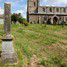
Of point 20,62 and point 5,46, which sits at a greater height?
point 5,46

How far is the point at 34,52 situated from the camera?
21.4 meters

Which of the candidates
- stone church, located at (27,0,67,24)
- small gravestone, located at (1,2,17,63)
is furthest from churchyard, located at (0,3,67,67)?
stone church, located at (27,0,67,24)

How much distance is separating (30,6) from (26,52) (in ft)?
186

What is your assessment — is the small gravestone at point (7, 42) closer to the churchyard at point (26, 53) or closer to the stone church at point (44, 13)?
the churchyard at point (26, 53)

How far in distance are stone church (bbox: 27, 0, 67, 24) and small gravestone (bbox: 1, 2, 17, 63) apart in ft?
180

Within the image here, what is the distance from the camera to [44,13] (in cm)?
7556

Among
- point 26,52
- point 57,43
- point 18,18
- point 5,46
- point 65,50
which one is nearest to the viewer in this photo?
point 5,46

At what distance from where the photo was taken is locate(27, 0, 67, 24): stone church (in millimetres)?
74000

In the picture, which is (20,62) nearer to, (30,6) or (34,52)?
(34,52)

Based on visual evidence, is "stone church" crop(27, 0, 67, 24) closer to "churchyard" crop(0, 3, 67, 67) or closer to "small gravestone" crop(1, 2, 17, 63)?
"churchyard" crop(0, 3, 67, 67)

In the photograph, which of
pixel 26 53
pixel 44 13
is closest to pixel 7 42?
pixel 26 53

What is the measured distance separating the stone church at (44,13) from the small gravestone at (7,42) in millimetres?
54991

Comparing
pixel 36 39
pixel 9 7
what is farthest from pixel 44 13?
pixel 9 7

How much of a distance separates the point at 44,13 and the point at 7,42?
5859 cm
